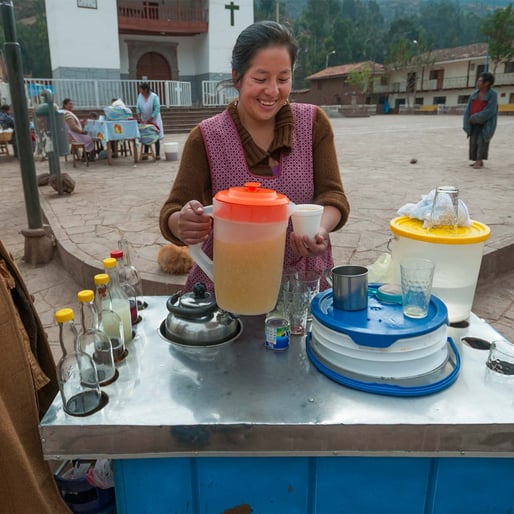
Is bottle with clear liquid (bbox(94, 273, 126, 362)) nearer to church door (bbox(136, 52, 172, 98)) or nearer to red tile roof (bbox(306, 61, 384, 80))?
church door (bbox(136, 52, 172, 98))

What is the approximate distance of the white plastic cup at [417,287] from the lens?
119 cm

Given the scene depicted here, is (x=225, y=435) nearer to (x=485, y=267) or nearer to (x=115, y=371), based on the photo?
(x=115, y=371)

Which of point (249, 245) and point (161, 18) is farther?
point (161, 18)

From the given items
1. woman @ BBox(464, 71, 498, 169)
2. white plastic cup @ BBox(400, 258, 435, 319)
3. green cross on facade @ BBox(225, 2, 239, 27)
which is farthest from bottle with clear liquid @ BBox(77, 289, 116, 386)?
green cross on facade @ BBox(225, 2, 239, 27)

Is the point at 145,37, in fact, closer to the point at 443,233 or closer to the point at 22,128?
the point at 22,128

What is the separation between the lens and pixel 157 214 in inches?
221

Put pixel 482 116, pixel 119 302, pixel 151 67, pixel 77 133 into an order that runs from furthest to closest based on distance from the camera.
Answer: pixel 151 67, pixel 77 133, pixel 482 116, pixel 119 302

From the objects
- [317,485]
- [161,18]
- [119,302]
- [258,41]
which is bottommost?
[317,485]

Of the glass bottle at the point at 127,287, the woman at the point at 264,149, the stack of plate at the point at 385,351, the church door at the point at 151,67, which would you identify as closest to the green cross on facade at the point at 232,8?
the church door at the point at 151,67

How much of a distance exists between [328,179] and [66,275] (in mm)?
3455

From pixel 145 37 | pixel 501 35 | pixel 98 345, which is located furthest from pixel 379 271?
pixel 501 35

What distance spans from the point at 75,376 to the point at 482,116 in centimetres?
891

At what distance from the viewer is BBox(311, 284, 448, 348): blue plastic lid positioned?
41.8 inches

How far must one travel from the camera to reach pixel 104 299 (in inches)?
50.8
